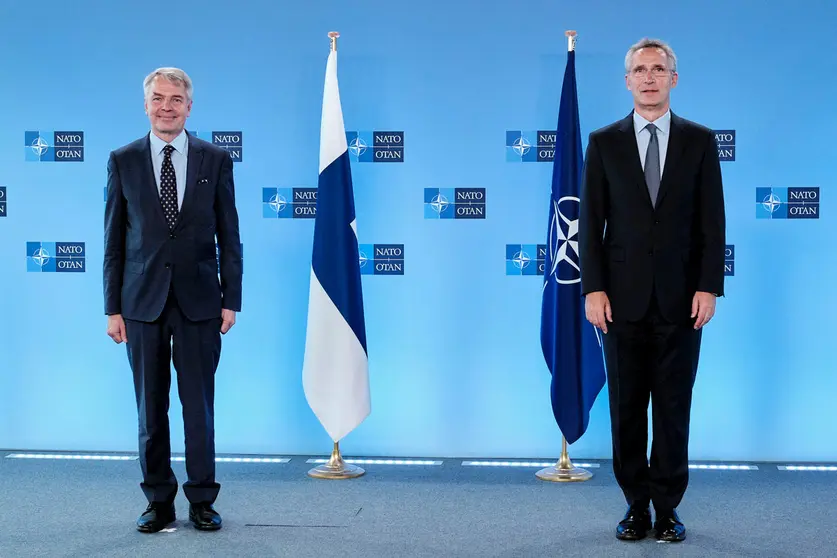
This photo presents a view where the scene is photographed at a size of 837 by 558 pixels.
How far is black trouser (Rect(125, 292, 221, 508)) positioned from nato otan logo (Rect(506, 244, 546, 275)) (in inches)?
74.8

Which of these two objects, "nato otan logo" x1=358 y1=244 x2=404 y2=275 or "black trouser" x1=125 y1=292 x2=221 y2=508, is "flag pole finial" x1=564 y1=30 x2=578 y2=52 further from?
"black trouser" x1=125 y1=292 x2=221 y2=508

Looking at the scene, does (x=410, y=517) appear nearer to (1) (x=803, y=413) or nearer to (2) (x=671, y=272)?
(2) (x=671, y=272)

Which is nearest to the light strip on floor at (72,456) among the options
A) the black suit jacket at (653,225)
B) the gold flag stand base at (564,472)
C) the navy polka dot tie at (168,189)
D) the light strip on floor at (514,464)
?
the light strip on floor at (514,464)

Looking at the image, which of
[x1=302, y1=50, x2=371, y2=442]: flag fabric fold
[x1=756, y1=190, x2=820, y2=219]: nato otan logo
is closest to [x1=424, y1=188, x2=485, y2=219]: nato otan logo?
[x1=302, y1=50, x2=371, y2=442]: flag fabric fold

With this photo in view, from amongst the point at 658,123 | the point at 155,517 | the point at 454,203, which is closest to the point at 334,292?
the point at 454,203

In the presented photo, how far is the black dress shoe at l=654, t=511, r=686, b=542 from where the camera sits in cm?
339

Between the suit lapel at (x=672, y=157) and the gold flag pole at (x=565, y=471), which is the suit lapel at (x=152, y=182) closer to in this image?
the suit lapel at (x=672, y=157)

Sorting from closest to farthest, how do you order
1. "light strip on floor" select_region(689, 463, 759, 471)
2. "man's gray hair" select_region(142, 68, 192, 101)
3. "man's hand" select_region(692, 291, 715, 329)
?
1. "man's hand" select_region(692, 291, 715, 329)
2. "man's gray hair" select_region(142, 68, 192, 101)
3. "light strip on floor" select_region(689, 463, 759, 471)

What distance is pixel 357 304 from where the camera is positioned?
4.66m

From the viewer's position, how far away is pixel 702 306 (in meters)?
3.34

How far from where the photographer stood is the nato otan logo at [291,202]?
5.08m

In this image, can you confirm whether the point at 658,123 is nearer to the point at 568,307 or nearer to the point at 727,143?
the point at 568,307

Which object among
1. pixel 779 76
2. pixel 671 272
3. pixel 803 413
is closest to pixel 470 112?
pixel 779 76

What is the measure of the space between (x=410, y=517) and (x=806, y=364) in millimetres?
2370
